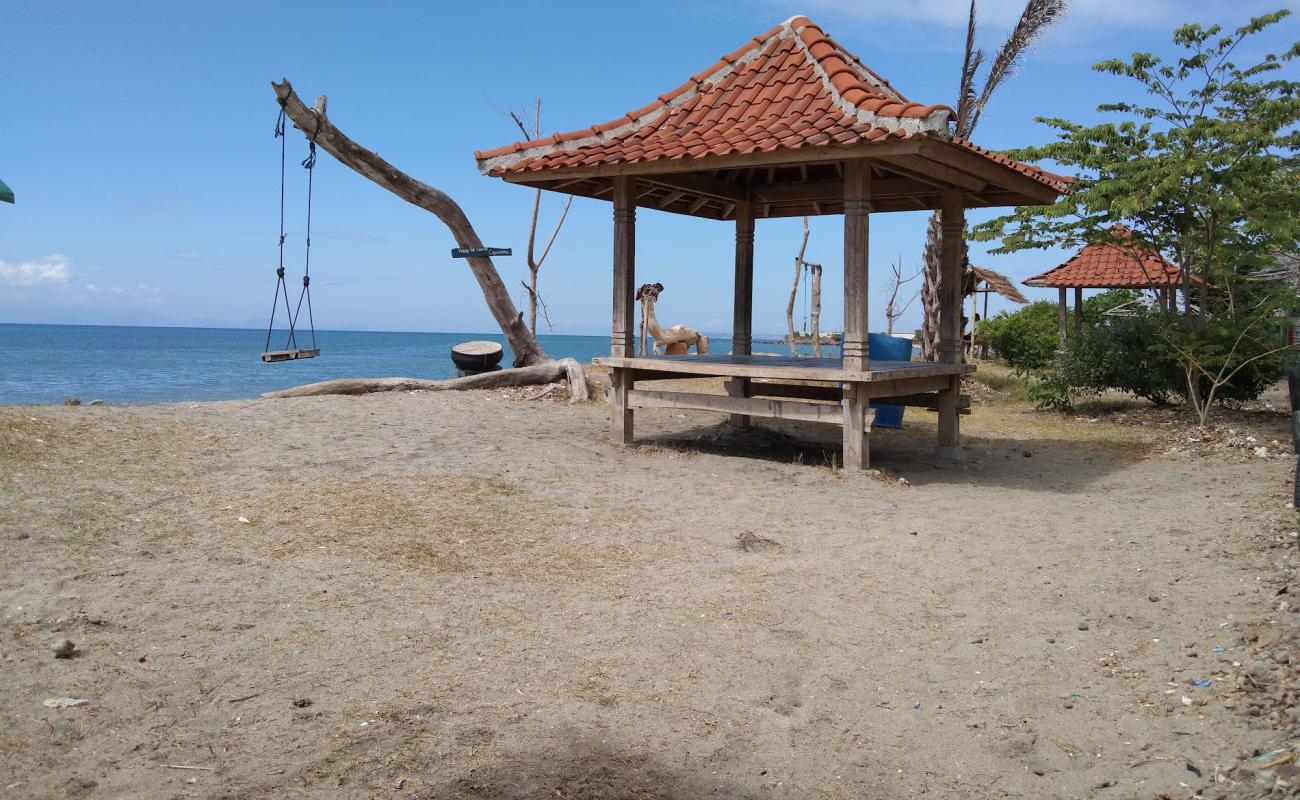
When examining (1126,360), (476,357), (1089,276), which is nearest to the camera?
(1126,360)

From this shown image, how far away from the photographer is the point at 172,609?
4504mm

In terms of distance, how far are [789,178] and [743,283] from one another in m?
1.32

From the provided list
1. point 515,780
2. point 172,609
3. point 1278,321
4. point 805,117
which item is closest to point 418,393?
point 805,117

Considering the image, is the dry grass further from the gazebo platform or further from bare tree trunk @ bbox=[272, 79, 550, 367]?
bare tree trunk @ bbox=[272, 79, 550, 367]

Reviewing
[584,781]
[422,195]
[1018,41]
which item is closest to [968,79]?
[1018,41]

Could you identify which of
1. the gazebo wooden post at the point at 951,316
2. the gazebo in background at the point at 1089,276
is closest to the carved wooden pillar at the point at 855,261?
the gazebo wooden post at the point at 951,316

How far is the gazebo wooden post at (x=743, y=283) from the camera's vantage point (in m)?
10.8

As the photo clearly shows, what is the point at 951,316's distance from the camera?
970 centimetres

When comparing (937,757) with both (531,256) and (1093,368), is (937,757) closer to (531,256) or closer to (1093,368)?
(1093,368)

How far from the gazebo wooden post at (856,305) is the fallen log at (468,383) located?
6.10 meters

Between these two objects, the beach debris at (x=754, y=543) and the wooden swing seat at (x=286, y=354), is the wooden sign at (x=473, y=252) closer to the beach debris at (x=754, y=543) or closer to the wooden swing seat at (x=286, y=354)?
the wooden swing seat at (x=286, y=354)

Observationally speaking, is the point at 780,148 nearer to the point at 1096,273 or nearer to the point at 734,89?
the point at 734,89

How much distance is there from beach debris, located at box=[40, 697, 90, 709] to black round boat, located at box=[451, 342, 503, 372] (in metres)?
12.3

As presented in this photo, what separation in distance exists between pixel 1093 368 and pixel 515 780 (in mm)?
12729
